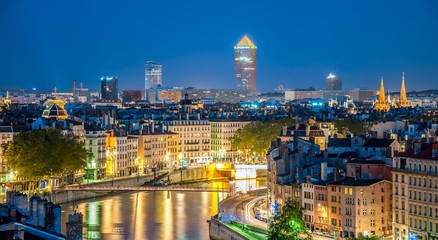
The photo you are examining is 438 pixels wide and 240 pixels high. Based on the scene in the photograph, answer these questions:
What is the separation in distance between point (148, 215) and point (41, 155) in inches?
351

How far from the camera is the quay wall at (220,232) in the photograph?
1444 inches

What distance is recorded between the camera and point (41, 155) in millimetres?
52031

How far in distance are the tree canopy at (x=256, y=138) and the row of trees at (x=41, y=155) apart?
23165 mm

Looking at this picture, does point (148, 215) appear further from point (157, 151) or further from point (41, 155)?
point (157, 151)

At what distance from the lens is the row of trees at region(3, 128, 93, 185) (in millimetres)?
51719

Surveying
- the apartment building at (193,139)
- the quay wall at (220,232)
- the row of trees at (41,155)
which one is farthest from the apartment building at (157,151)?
the quay wall at (220,232)

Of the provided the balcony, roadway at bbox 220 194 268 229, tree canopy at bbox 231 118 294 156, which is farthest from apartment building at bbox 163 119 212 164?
the balcony

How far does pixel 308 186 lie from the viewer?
3900 centimetres

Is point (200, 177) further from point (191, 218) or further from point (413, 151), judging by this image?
point (413, 151)

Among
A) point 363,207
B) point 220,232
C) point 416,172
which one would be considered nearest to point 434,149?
point 416,172

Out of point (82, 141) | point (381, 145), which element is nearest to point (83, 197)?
point (82, 141)

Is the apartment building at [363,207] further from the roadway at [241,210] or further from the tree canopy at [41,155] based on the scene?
the tree canopy at [41,155]

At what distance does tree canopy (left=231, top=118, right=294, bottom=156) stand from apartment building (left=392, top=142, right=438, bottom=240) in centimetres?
3894

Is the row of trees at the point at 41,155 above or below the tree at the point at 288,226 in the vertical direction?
above
